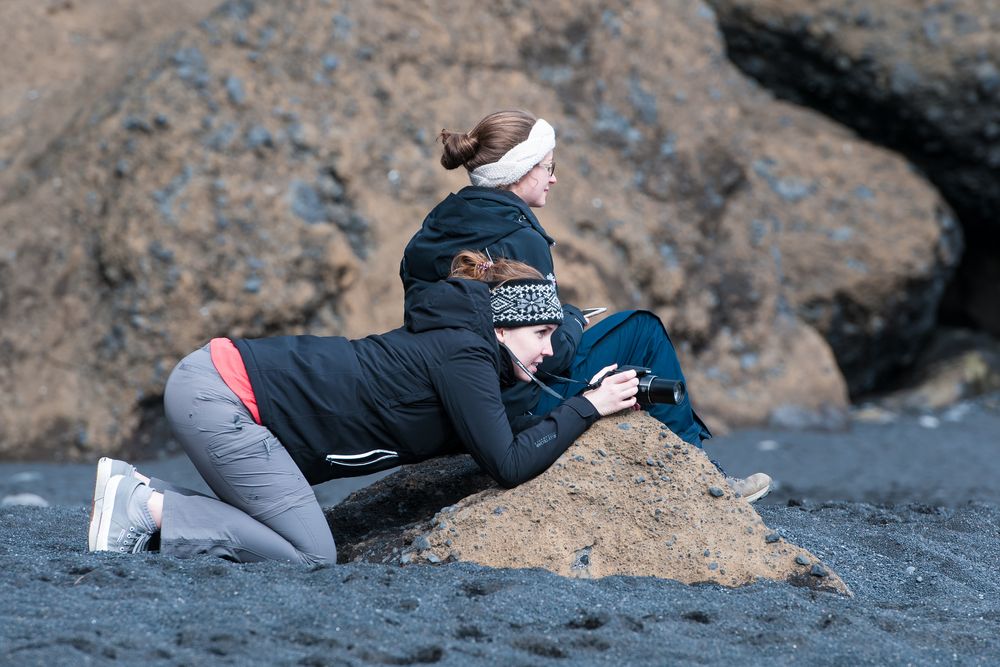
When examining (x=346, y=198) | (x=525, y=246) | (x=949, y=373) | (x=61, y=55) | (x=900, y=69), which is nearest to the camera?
(x=525, y=246)

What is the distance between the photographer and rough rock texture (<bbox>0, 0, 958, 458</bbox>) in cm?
755

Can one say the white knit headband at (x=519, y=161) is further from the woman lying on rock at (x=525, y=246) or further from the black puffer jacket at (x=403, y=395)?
the black puffer jacket at (x=403, y=395)

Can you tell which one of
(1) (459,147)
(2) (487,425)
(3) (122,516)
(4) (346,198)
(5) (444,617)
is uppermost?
(1) (459,147)

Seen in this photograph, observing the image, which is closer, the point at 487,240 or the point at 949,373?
the point at 487,240

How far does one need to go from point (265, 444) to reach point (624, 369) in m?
1.10

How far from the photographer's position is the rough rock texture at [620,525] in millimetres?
3596

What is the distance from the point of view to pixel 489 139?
4176 millimetres

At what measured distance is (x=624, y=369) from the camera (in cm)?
387

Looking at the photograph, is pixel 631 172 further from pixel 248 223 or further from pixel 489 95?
pixel 248 223

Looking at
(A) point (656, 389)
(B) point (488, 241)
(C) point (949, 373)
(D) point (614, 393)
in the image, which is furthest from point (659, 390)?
(C) point (949, 373)

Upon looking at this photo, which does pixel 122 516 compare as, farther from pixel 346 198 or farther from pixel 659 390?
pixel 346 198

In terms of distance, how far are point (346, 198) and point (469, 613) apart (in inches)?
198

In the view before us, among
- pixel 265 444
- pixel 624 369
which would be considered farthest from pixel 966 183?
pixel 265 444

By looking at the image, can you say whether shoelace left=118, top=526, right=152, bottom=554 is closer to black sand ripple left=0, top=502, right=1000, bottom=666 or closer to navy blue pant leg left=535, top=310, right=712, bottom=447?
black sand ripple left=0, top=502, right=1000, bottom=666
